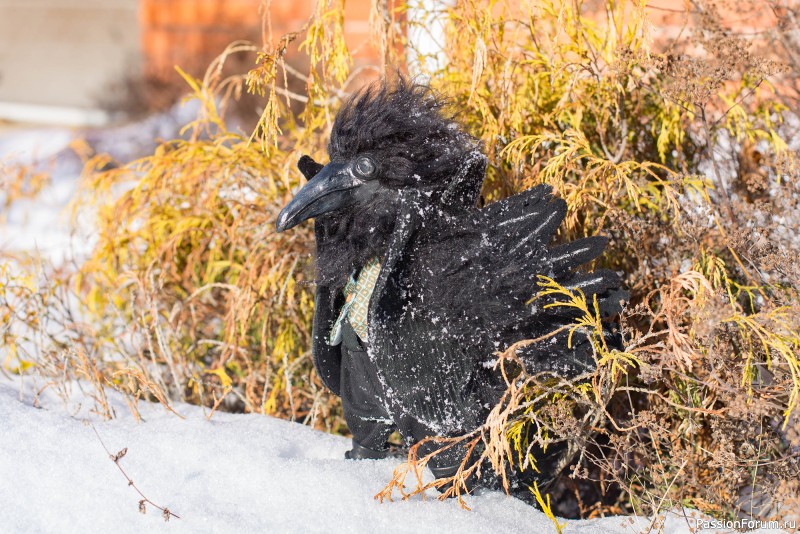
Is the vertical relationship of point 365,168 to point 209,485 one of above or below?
above

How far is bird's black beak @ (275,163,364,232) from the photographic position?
175 centimetres

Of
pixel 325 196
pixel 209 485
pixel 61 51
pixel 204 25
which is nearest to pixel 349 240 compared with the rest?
pixel 325 196

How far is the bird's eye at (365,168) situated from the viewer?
1748 mm

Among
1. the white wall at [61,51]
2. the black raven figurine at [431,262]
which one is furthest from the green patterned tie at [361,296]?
the white wall at [61,51]

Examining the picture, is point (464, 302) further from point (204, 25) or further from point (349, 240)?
point (204, 25)

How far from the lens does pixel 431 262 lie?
1.75m

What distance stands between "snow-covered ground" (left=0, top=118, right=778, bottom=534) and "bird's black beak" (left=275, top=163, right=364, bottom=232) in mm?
622

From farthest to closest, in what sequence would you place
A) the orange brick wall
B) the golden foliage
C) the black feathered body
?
the orange brick wall → the golden foliage → the black feathered body

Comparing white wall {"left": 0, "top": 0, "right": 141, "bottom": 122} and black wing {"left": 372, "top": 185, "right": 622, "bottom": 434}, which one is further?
white wall {"left": 0, "top": 0, "right": 141, "bottom": 122}

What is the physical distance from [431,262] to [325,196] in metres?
0.27

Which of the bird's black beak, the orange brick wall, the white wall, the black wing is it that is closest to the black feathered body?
the black wing

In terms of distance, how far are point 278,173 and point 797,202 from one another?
149 cm

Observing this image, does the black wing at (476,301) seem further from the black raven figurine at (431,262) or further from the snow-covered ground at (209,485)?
the snow-covered ground at (209,485)

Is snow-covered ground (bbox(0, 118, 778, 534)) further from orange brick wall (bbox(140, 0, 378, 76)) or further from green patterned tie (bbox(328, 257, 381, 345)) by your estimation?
orange brick wall (bbox(140, 0, 378, 76))
